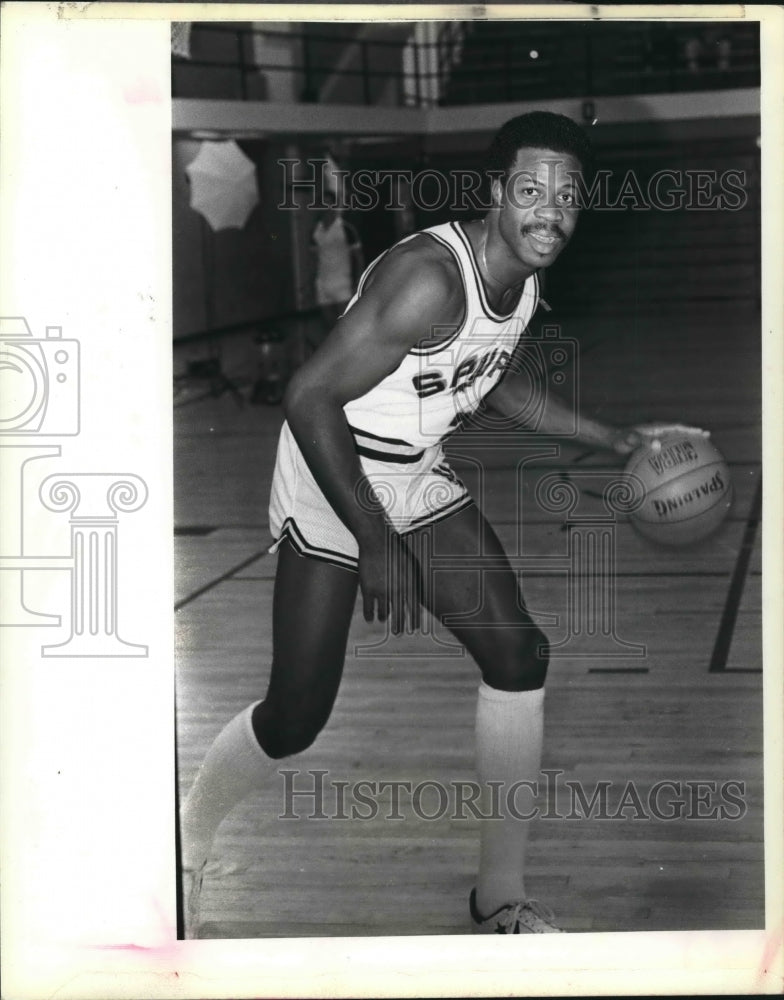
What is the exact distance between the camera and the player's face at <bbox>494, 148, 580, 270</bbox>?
2.38 m

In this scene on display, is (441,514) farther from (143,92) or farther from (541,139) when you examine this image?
(143,92)

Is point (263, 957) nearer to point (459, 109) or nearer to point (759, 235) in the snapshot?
point (759, 235)

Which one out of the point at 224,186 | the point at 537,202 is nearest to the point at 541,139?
the point at 537,202

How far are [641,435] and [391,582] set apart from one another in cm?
57

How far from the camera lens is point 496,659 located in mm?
2500

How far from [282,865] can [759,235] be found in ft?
4.90

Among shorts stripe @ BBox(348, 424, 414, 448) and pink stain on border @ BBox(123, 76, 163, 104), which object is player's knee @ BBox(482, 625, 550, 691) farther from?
pink stain on border @ BBox(123, 76, 163, 104)

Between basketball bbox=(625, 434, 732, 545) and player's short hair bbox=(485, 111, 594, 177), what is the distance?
55 cm

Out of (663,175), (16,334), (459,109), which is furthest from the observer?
(459,109)

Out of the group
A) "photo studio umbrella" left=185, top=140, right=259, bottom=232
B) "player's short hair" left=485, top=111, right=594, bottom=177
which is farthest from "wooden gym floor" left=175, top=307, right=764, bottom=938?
"photo studio umbrella" left=185, top=140, right=259, bottom=232

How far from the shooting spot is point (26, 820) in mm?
2346

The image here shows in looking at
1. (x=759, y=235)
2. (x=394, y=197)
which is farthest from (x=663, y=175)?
(x=394, y=197)

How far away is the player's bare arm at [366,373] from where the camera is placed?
237 centimetres

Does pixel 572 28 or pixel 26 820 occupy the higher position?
pixel 572 28
